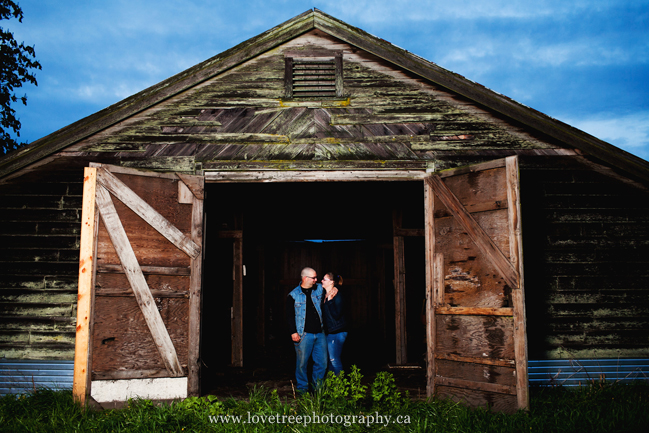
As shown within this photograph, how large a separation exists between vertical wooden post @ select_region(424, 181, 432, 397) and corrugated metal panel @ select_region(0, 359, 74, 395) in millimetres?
4496

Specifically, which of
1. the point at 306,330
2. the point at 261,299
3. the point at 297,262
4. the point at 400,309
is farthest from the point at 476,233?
the point at 297,262

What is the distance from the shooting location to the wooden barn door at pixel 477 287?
441cm

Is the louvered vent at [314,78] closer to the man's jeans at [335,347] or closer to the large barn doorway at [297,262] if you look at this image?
the large barn doorway at [297,262]

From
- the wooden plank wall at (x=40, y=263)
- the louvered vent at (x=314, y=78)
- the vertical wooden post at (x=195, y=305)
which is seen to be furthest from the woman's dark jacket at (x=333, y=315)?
the wooden plank wall at (x=40, y=263)

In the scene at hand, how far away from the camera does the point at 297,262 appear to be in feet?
37.6

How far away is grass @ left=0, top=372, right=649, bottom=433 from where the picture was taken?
4102 mm

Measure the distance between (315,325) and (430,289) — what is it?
1529mm

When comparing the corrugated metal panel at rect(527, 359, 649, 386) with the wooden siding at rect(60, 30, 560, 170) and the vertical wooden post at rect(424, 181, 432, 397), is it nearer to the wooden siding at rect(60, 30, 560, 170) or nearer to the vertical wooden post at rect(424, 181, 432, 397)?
the vertical wooden post at rect(424, 181, 432, 397)

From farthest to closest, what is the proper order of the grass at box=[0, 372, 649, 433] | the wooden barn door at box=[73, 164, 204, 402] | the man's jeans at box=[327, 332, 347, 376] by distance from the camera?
1. the man's jeans at box=[327, 332, 347, 376]
2. the wooden barn door at box=[73, 164, 204, 402]
3. the grass at box=[0, 372, 649, 433]

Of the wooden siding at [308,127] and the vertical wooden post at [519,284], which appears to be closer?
the vertical wooden post at [519,284]

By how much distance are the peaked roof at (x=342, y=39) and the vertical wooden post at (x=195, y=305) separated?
1534mm

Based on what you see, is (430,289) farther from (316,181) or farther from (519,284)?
(316,181)

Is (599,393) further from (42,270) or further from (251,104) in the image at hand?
(42,270)

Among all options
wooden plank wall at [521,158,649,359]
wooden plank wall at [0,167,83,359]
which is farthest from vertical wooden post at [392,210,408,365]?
wooden plank wall at [0,167,83,359]
